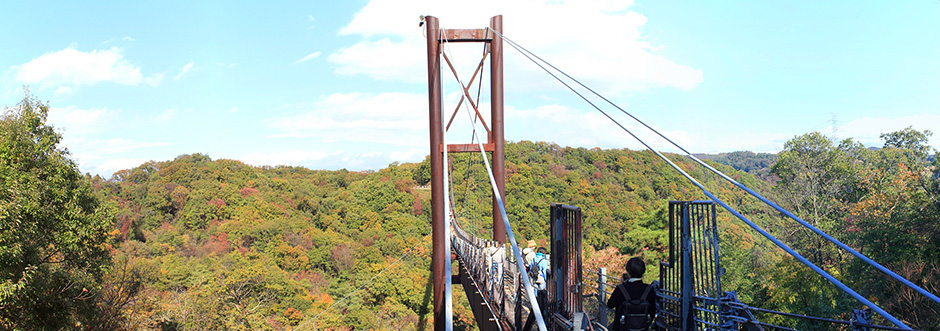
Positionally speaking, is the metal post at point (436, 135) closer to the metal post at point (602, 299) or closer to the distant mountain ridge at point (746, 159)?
the metal post at point (602, 299)

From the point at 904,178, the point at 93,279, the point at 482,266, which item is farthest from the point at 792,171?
the point at 93,279

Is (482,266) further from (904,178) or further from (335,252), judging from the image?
(335,252)

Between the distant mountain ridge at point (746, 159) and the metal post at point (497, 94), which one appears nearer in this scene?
the metal post at point (497, 94)

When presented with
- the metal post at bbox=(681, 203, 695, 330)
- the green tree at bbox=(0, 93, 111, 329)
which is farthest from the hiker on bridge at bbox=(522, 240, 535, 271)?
the green tree at bbox=(0, 93, 111, 329)

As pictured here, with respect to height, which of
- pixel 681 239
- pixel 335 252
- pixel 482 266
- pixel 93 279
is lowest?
pixel 335 252

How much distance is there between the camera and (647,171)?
44312 millimetres

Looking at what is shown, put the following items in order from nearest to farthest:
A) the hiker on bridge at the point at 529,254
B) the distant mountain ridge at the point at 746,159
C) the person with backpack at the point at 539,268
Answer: the person with backpack at the point at 539,268, the hiker on bridge at the point at 529,254, the distant mountain ridge at the point at 746,159

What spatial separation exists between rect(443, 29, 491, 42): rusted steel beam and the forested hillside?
6.82 meters

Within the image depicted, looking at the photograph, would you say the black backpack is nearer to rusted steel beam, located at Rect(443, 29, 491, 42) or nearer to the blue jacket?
the blue jacket

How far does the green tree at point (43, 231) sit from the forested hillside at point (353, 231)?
0.04m

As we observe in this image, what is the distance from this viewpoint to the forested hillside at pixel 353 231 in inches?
382

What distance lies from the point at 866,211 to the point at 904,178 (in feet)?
4.86

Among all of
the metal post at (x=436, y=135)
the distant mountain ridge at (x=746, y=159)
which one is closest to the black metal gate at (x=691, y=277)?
the metal post at (x=436, y=135)

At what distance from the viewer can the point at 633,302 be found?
2.82 meters
